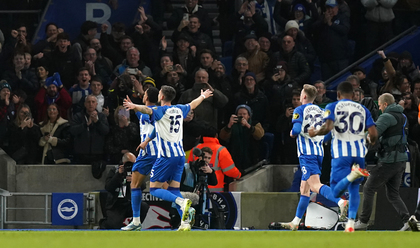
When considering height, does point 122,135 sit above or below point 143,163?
above

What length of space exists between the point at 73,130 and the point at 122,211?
2.33 metres

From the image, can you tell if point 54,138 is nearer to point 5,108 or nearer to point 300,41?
point 5,108

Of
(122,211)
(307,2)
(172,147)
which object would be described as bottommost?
(122,211)

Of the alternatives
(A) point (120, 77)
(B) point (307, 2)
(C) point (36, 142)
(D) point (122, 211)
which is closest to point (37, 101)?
(C) point (36, 142)

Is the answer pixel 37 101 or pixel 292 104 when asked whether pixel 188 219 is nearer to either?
pixel 292 104

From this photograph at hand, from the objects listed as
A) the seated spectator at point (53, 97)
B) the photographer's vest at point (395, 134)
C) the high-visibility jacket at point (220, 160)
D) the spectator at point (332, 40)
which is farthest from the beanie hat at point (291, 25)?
the photographer's vest at point (395, 134)

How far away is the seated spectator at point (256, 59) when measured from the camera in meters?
17.6

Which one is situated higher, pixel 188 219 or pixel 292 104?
pixel 292 104

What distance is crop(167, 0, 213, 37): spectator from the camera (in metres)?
18.5

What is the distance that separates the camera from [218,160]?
15359 millimetres

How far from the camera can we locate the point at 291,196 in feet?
50.8

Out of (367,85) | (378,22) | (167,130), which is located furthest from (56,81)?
(378,22)

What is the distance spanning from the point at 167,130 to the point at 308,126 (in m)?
2.09

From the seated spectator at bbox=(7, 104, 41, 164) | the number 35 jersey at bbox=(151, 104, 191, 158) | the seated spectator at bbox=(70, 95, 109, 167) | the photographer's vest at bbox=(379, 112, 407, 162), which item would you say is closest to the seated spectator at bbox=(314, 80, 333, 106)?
the photographer's vest at bbox=(379, 112, 407, 162)
